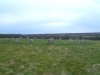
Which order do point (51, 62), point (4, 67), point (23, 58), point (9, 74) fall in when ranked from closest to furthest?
point (9, 74)
point (4, 67)
point (51, 62)
point (23, 58)

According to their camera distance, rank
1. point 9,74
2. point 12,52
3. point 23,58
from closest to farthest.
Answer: point 9,74, point 23,58, point 12,52

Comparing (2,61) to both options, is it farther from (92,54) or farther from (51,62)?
(92,54)

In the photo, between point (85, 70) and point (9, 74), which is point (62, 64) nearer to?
point (85, 70)

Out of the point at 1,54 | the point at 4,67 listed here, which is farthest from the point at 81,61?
the point at 1,54

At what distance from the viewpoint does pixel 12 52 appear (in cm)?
3397

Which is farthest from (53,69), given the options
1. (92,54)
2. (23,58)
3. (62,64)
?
(92,54)

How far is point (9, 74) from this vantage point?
76.1 ft

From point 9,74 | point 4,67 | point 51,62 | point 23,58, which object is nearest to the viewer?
point 9,74

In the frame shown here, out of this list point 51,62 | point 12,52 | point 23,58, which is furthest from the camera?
point 12,52

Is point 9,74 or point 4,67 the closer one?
point 9,74

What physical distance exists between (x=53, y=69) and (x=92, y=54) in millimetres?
9339

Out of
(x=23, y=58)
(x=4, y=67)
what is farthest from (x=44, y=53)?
(x=4, y=67)

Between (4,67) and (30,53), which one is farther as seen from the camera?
(30,53)

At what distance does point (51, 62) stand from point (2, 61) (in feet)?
21.7
